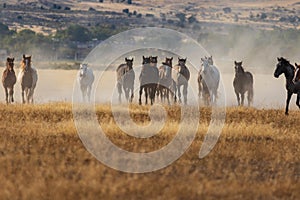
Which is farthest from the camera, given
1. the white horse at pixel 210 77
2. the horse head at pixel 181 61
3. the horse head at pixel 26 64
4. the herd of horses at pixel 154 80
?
the horse head at pixel 181 61

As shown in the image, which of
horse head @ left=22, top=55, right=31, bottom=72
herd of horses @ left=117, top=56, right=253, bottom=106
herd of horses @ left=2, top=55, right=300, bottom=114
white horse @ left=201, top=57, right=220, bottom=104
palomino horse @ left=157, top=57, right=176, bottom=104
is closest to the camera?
horse head @ left=22, top=55, right=31, bottom=72

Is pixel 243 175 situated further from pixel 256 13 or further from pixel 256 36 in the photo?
pixel 256 13

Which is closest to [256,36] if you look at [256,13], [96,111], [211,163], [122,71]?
[256,13]

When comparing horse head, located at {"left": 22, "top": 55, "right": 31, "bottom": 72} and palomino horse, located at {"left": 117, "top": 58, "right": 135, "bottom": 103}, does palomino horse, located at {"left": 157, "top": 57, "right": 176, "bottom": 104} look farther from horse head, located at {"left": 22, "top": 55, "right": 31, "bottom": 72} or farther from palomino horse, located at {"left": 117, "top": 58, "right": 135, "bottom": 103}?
horse head, located at {"left": 22, "top": 55, "right": 31, "bottom": 72}

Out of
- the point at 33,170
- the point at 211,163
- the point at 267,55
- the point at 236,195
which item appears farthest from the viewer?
the point at 267,55

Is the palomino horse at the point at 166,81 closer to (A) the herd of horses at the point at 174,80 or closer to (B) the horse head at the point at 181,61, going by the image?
(A) the herd of horses at the point at 174,80

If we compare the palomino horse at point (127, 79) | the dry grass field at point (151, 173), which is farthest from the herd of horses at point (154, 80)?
the dry grass field at point (151, 173)

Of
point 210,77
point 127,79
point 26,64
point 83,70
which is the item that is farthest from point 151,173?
point 83,70

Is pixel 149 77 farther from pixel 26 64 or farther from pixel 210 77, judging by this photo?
pixel 26 64

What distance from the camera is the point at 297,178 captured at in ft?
50.7

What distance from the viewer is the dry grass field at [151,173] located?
44.3 feet

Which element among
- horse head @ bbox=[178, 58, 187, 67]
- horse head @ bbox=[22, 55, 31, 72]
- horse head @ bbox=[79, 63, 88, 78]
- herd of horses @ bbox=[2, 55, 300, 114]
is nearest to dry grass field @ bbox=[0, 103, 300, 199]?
horse head @ bbox=[22, 55, 31, 72]

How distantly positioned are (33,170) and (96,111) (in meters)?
9.29

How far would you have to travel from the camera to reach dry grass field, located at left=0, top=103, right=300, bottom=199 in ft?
44.3
